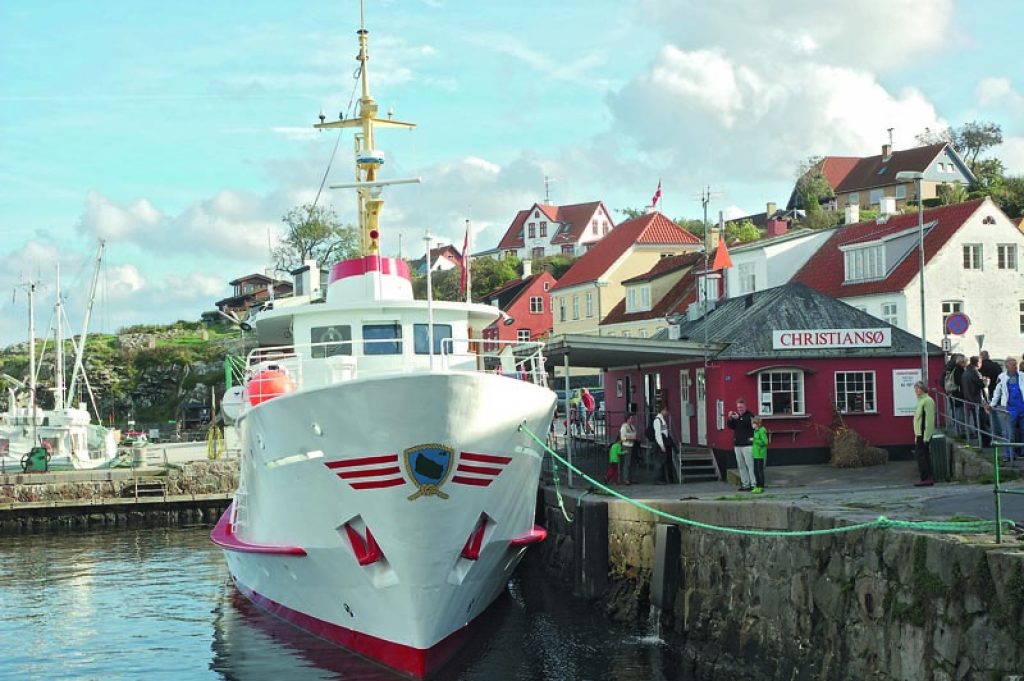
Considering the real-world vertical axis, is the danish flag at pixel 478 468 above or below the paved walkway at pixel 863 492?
above

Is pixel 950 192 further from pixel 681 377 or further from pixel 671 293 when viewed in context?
pixel 681 377

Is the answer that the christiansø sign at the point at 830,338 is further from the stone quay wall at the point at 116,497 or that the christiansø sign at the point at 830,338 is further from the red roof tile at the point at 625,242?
the red roof tile at the point at 625,242

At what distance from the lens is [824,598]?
40.0 feet

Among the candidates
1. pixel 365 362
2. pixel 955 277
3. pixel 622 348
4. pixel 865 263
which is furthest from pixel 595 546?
pixel 865 263

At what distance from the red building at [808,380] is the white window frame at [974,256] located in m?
16.9

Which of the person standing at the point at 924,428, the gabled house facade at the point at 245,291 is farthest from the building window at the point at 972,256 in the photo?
the gabled house facade at the point at 245,291

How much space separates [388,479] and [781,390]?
472 inches

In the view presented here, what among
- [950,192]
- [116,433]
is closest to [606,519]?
[116,433]

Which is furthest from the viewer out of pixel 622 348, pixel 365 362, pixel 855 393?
pixel 855 393

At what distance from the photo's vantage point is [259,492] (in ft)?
57.1

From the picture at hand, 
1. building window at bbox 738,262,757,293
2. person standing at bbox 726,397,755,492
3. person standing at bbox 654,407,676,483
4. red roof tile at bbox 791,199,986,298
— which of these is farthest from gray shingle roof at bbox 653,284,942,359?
building window at bbox 738,262,757,293

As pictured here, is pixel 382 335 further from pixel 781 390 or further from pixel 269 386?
pixel 781 390

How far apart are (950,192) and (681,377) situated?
166ft

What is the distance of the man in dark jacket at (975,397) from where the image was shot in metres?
19.6
